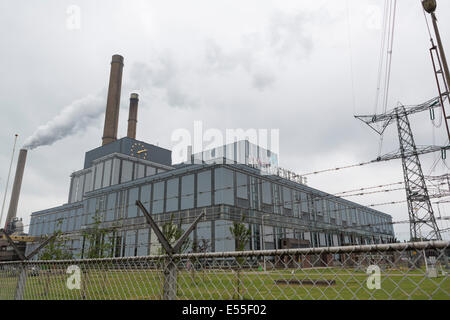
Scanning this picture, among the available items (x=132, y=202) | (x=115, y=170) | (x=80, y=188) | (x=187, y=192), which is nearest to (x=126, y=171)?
(x=115, y=170)

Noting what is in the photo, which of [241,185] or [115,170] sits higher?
[115,170]

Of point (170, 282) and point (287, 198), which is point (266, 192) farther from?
point (170, 282)

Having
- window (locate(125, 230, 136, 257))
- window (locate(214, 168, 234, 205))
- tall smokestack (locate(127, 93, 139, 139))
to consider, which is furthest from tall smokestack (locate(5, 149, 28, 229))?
window (locate(214, 168, 234, 205))

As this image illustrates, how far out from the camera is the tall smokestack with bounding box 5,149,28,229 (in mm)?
69938

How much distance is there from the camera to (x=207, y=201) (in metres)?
45.0

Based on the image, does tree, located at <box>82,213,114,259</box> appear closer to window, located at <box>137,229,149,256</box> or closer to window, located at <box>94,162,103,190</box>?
window, located at <box>137,229,149,256</box>

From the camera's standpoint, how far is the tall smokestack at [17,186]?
69.9 meters

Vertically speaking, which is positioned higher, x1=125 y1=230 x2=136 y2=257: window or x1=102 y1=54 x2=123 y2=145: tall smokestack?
x1=102 y1=54 x2=123 y2=145: tall smokestack

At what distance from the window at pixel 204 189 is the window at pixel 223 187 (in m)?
1.33

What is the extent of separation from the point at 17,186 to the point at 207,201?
168 feet

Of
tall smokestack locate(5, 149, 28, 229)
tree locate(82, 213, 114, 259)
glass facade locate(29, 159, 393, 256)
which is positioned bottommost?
tree locate(82, 213, 114, 259)

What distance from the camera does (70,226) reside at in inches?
2805

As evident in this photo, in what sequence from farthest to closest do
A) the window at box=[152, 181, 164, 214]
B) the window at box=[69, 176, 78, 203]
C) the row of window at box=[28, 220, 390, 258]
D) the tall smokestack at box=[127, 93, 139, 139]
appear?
the window at box=[69, 176, 78, 203]
the tall smokestack at box=[127, 93, 139, 139]
the window at box=[152, 181, 164, 214]
the row of window at box=[28, 220, 390, 258]

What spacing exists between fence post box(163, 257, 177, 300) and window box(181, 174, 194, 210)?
44.3 meters
